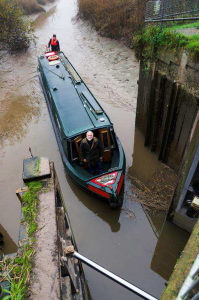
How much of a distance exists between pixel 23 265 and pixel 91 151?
151 inches

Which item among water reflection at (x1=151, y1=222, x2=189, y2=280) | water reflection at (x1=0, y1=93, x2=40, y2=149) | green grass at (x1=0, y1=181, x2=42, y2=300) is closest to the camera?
green grass at (x1=0, y1=181, x2=42, y2=300)

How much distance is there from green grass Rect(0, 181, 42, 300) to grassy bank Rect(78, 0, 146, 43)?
1418cm

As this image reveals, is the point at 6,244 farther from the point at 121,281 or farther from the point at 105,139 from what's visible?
the point at 121,281

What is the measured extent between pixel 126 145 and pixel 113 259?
173 inches

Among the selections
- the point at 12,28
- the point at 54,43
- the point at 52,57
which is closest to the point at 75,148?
the point at 52,57

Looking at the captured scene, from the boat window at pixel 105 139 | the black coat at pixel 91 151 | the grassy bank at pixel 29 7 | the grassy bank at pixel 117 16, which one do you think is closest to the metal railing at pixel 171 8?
the boat window at pixel 105 139

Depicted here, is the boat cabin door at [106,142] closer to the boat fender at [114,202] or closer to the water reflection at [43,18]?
the boat fender at [114,202]

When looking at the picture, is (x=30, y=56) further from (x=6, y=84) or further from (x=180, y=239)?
(x=180, y=239)

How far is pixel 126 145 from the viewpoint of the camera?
27.8 feet

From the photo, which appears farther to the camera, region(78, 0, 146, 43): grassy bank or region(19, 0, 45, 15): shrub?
region(19, 0, 45, 15): shrub

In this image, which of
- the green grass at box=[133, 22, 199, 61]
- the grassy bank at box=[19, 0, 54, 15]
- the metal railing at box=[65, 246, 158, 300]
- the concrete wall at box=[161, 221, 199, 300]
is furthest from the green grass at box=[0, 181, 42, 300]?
the grassy bank at box=[19, 0, 54, 15]

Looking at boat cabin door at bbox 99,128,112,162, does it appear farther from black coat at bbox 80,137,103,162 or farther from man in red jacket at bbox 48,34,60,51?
man in red jacket at bbox 48,34,60,51

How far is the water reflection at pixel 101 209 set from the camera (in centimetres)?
598

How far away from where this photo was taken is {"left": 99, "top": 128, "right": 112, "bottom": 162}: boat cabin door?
6.32m
